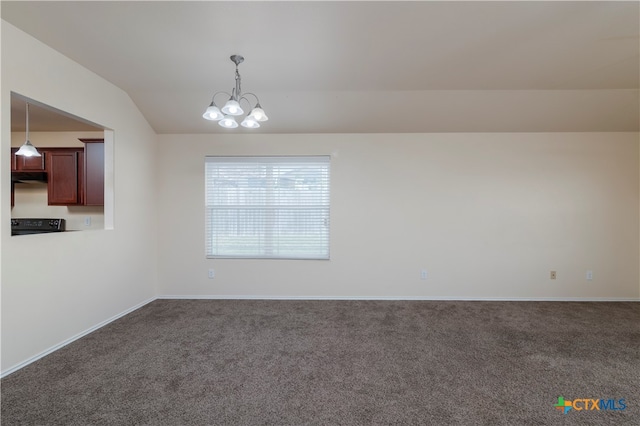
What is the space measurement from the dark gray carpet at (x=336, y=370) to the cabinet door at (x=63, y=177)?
1805mm

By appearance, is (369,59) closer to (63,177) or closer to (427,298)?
(427,298)

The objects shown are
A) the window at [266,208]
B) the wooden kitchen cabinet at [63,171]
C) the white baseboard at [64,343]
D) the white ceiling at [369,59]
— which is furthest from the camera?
the window at [266,208]

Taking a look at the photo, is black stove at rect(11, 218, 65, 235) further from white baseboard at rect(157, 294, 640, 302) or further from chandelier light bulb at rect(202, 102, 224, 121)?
chandelier light bulb at rect(202, 102, 224, 121)

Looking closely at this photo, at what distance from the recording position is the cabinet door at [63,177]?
3318 mm

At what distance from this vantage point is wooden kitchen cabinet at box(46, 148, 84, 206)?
332cm

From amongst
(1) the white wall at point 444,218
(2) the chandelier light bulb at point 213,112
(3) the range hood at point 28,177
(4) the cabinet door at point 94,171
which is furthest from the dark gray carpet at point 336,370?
(3) the range hood at point 28,177

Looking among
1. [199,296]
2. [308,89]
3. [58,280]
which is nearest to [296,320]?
[199,296]

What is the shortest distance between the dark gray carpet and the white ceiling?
2484 millimetres

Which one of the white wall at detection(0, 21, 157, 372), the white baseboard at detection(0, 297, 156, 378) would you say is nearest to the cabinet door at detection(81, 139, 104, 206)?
the white wall at detection(0, 21, 157, 372)

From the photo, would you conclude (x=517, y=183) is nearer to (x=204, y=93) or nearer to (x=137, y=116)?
(x=204, y=93)

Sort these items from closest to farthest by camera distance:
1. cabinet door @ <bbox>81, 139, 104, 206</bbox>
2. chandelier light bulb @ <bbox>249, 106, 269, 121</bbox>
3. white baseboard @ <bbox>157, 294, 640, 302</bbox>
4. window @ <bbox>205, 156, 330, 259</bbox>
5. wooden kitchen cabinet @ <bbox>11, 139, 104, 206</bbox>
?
chandelier light bulb @ <bbox>249, 106, 269, 121</bbox> → cabinet door @ <bbox>81, 139, 104, 206</bbox> → wooden kitchen cabinet @ <bbox>11, 139, 104, 206</bbox> → white baseboard @ <bbox>157, 294, 640, 302</bbox> → window @ <bbox>205, 156, 330, 259</bbox>

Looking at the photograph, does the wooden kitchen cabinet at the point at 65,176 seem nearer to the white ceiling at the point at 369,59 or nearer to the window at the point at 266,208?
the white ceiling at the point at 369,59

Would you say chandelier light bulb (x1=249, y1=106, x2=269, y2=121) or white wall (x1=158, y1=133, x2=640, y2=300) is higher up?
chandelier light bulb (x1=249, y1=106, x2=269, y2=121)

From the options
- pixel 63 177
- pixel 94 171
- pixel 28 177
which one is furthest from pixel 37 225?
pixel 94 171
